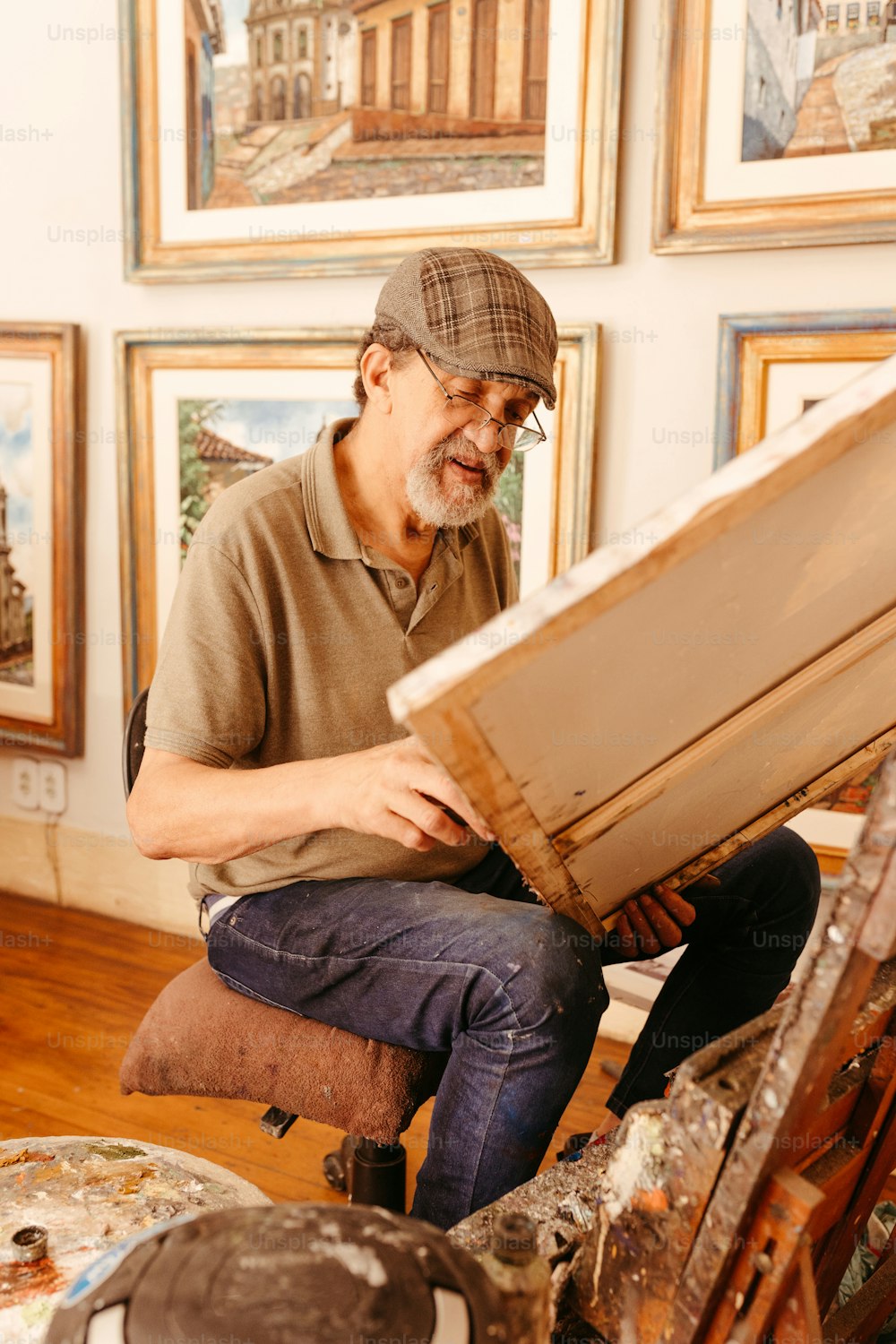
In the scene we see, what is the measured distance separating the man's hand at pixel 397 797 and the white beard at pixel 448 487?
1.75 ft

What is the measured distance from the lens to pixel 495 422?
5.48 ft

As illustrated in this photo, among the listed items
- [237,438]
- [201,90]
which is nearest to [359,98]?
[201,90]

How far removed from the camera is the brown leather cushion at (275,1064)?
144 cm

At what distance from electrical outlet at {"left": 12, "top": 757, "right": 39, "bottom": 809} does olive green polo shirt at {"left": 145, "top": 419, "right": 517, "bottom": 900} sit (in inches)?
78.2

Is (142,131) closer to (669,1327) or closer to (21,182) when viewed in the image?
(21,182)

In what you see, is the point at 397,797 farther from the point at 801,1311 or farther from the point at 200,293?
the point at 200,293

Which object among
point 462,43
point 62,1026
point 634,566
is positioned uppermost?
point 462,43

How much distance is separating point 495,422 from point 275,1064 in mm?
955

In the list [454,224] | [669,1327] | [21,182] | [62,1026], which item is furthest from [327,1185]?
[21,182]

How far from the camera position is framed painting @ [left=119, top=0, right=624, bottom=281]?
245cm

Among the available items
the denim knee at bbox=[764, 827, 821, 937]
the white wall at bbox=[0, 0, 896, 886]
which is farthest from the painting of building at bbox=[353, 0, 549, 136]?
the denim knee at bbox=[764, 827, 821, 937]

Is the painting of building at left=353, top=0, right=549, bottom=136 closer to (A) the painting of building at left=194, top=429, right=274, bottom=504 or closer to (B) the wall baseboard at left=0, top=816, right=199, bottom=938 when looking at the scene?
(A) the painting of building at left=194, top=429, right=274, bottom=504

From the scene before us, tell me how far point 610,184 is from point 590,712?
1.86 metres

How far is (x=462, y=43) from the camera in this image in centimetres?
254
